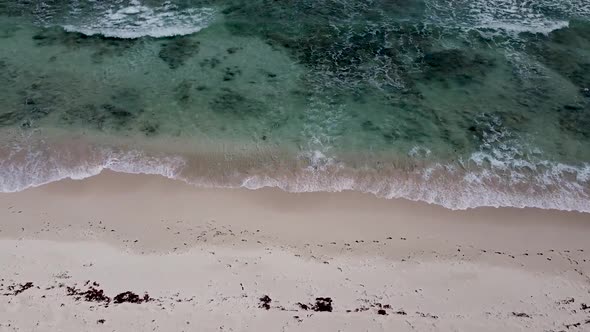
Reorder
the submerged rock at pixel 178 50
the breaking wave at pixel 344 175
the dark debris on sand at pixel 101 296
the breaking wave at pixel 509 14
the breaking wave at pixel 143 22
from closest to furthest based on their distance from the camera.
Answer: the dark debris on sand at pixel 101 296
the breaking wave at pixel 344 175
the submerged rock at pixel 178 50
the breaking wave at pixel 143 22
the breaking wave at pixel 509 14

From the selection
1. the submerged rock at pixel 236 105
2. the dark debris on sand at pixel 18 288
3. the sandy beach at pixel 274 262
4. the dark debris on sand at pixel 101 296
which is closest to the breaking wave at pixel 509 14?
the submerged rock at pixel 236 105

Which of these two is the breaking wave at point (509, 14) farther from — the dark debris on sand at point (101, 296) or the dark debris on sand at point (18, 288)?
the dark debris on sand at point (18, 288)

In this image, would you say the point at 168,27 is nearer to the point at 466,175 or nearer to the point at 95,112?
the point at 95,112

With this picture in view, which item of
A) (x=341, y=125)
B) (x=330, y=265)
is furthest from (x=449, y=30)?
(x=330, y=265)

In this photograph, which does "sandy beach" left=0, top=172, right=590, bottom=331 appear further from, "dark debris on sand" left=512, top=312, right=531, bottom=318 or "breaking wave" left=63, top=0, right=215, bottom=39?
"breaking wave" left=63, top=0, right=215, bottom=39

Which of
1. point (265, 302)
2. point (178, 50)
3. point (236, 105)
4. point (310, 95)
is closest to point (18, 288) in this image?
point (265, 302)

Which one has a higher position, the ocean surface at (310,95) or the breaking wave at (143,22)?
the breaking wave at (143,22)

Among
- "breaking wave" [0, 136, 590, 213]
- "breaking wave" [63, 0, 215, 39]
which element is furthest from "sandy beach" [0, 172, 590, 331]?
"breaking wave" [63, 0, 215, 39]
